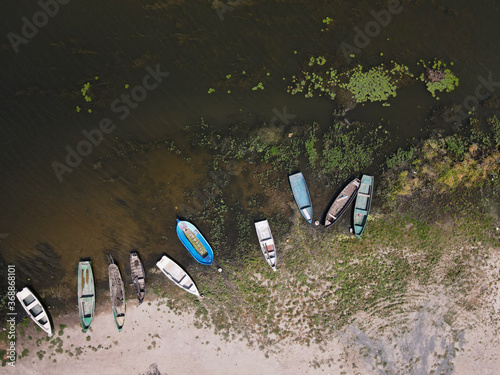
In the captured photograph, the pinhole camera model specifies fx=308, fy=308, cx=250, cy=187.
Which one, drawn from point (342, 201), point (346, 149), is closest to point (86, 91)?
point (346, 149)

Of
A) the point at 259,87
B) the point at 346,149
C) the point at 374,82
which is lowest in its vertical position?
the point at 346,149

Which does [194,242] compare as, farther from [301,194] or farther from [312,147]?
[312,147]

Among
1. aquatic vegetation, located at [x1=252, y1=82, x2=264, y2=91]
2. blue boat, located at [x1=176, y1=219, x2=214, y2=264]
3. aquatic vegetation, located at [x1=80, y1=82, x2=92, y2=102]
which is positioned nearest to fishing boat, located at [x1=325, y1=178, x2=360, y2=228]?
blue boat, located at [x1=176, y1=219, x2=214, y2=264]

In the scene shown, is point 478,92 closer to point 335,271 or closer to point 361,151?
point 361,151

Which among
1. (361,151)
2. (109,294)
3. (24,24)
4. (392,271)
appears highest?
(24,24)

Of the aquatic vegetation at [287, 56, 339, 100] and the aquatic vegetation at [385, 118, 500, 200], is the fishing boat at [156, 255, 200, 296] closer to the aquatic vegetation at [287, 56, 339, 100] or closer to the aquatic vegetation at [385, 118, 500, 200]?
the aquatic vegetation at [287, 56, 339, 100]

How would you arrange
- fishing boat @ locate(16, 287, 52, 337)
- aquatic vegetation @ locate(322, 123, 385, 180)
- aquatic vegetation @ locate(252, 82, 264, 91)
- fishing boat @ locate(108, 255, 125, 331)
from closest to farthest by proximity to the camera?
fishing boat @ locate(16, 287, 52, 337) < fishing boat @ locate(108, 255, 125, 331) < aquatic vegetation @ locate(252, 82, 264, 91) < aquatic vegetation @ locate(322, 123, 385, 180)

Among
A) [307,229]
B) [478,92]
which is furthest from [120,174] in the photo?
[478,92]
